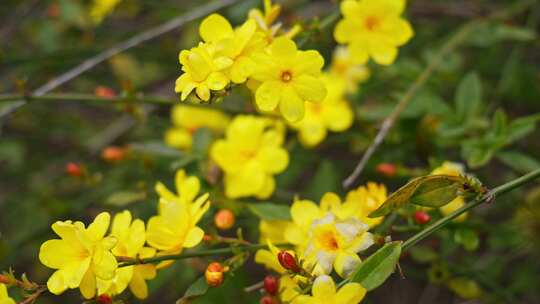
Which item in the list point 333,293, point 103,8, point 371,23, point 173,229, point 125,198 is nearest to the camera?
point 333,293

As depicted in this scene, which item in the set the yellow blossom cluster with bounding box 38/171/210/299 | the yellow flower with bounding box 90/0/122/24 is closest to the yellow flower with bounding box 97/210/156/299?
the yellow blossom cluster with bounding box 38/171/210/299

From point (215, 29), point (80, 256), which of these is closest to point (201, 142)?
point (215, 29)

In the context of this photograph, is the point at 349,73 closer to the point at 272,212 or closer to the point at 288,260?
the point at 272,212

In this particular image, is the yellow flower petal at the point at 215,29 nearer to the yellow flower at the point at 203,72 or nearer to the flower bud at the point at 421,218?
the yellow flower at the point at 203,72

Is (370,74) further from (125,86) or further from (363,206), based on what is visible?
(363,206)

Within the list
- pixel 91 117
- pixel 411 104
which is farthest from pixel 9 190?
pixel 411 104
